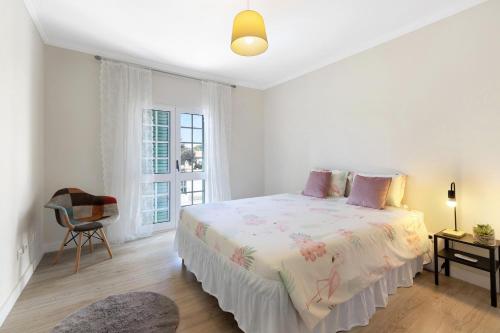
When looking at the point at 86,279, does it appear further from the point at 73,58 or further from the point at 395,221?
the point at 395,221

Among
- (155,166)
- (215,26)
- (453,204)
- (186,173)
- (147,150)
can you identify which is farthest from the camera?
(186,173)

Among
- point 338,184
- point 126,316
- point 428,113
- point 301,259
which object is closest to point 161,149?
point 126,316

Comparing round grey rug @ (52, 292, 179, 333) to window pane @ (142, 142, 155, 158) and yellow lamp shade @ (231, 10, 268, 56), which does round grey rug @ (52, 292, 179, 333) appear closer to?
window pane @ (142, 142, 155, 158)

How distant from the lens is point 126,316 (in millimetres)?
1771

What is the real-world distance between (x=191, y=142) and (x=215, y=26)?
195 cm

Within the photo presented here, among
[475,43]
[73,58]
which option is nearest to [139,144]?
[73,58]

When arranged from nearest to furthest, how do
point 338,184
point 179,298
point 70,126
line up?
point 179,298, point 70,126, point 338,184

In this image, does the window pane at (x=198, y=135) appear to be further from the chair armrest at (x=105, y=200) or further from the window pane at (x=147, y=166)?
the chair armrest at (x=105, y=200)

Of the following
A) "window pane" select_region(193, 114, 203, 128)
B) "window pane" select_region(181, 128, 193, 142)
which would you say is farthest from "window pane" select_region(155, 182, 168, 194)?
"window pane" select_region(193, 114, 203, 128)

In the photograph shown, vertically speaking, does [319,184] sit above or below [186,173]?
below

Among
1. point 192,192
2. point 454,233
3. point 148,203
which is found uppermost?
point 192,192

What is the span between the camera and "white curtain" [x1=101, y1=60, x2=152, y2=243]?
3.21 metres

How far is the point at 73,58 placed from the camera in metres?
3.06

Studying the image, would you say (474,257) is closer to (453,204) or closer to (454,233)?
(454,233)
